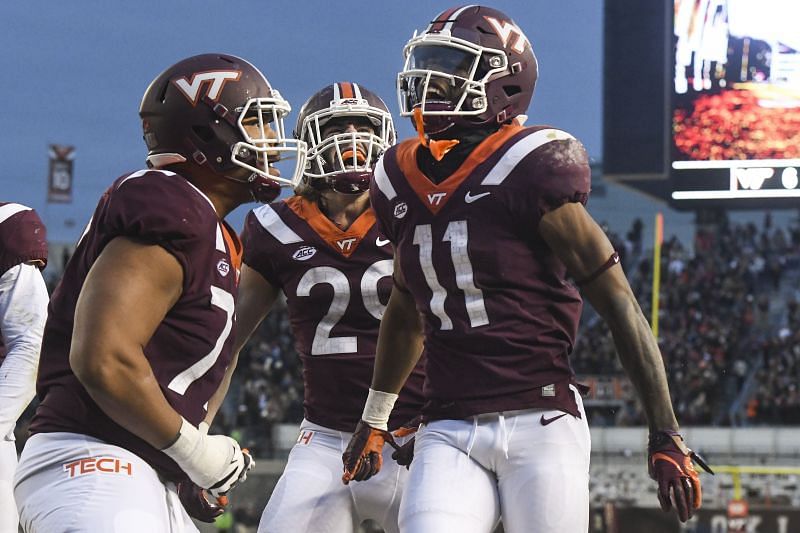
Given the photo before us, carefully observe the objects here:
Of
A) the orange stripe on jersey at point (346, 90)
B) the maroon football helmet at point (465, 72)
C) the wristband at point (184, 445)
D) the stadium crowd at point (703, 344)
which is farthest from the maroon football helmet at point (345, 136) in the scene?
the stadium crowd at point (703, 344)

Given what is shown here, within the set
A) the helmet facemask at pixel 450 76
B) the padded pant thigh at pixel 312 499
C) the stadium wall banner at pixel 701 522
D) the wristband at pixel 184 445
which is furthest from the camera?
the stadium wall banner at pixel 701 522

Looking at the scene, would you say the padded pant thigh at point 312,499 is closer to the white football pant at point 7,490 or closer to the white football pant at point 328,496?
the white football pant at point 328,496

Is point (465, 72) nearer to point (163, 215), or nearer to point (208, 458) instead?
point (163, 215)

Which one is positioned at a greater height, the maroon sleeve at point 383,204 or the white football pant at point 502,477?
the maroon sleeve at point 383,204

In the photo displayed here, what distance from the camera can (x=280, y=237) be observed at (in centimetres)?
422

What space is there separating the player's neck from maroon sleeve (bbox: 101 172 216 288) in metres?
1.59

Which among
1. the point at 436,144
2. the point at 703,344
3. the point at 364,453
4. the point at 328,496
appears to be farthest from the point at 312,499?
the point at 703,344

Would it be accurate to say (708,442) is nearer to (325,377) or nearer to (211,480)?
(325,377)

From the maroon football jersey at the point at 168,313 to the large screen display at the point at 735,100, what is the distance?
1414 centimetres

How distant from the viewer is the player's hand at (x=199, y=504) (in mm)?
3240

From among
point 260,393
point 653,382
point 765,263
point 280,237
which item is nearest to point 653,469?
point 653,382

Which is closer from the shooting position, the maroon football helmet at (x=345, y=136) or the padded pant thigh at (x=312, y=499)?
the padded pant thigh at (x=312, y=499)

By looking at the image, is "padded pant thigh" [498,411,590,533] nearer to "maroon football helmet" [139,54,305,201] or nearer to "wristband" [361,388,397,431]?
"wristband" [361,388,397,431]

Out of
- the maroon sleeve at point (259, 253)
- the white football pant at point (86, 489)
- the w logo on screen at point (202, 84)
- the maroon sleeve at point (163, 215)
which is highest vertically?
the w logo on screen at point (202, 84)
